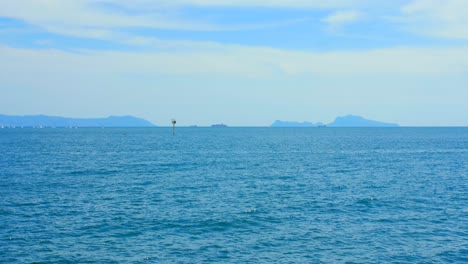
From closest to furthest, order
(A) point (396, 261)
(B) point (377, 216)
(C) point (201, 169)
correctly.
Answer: (A) point (396, 261)
(B) point (377, 216)
(C) point (201, 169)

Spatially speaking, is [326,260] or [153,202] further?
[153,202]

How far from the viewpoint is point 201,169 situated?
87.2 m

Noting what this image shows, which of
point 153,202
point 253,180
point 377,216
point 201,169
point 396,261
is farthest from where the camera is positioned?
point 201,169

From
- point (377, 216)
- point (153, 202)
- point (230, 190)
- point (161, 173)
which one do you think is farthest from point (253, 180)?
point (377, 216)

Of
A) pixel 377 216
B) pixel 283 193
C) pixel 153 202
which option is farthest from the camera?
pixel 283 193

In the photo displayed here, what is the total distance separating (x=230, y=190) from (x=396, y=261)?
30961 mm

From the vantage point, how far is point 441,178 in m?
72.6

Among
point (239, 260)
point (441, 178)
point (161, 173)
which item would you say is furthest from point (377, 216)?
point (161, 173)

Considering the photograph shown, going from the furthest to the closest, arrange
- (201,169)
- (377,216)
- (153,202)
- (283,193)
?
1. (201,169)
2. (283,193)
3. (153,202)
4. (377,216)

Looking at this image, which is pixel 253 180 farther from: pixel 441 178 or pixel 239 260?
pixel 239 260

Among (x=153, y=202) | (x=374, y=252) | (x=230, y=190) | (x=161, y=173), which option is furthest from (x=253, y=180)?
(x=374, y=252)

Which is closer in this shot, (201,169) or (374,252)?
(374,252)

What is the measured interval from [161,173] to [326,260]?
50.6 m

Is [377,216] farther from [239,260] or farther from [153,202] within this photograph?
[153,202]
